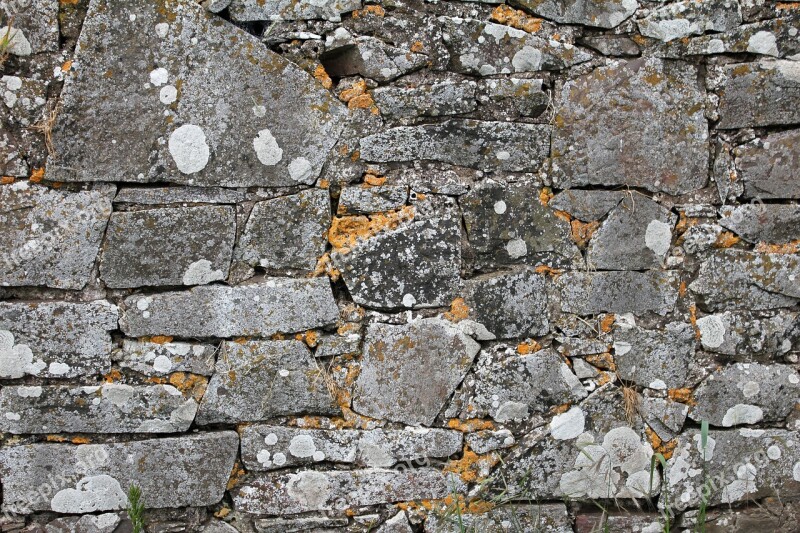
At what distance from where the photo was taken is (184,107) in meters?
2.49

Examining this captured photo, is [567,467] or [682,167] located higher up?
[682,167]

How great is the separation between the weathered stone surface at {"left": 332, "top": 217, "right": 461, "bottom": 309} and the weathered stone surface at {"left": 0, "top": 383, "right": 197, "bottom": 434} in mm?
833

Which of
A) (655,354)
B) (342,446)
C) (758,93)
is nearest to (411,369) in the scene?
(342,446)

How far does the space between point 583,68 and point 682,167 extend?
598 millimetres

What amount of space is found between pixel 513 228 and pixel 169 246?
1.38 m

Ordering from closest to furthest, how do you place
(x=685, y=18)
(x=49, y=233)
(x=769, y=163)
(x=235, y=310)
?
(x=49, y=233)
(x=235, y=310)
(x=685, y=18)
(x=769, y=163)

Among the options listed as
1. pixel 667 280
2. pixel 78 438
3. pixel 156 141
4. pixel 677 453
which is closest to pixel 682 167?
pixel 667 280

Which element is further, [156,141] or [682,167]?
[682,167]

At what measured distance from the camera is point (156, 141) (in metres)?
2.48

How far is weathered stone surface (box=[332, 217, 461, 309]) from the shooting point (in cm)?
263

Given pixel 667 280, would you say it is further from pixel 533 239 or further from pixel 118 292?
pixel 118 292

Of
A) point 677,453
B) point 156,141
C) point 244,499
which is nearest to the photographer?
point 156,141

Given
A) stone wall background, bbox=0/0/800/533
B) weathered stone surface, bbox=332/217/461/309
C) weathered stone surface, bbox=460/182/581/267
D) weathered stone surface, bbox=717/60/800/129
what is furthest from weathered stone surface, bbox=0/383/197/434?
weathered stone surface, bbox=717/60/800/129

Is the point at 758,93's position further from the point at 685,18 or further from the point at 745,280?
the point at 745,280
